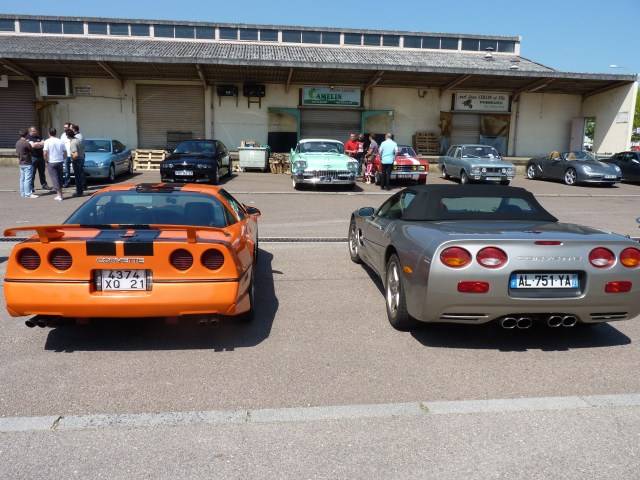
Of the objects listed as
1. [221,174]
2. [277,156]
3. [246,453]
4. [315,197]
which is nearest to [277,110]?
[277,156]

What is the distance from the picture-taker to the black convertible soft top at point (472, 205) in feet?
16.8

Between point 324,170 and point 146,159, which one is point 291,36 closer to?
point 146,159

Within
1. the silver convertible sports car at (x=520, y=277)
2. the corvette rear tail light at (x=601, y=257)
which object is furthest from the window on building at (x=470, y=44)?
the corvette rear tail light at (x=601, y=257)

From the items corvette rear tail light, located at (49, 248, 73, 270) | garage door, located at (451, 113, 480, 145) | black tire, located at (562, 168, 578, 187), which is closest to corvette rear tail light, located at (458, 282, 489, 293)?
corvette rear tail light, located at (49, 248, 73, 270)

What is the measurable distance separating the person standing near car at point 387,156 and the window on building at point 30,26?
2373cm

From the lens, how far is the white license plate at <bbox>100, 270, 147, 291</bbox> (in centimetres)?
403

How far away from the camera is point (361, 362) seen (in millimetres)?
4066

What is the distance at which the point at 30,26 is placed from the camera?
29.7 meters

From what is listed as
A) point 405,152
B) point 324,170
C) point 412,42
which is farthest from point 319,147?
point 412,42

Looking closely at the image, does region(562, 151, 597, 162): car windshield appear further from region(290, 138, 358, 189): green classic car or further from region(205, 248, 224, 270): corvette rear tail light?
region(205, 248, 224, 270): corvette rear tail light

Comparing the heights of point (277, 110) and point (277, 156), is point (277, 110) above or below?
above

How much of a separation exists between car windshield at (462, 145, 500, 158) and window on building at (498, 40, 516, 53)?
51.2 ft

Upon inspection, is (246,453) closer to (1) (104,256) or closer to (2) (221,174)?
(1) (104,256)

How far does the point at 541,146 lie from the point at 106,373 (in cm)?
2934
